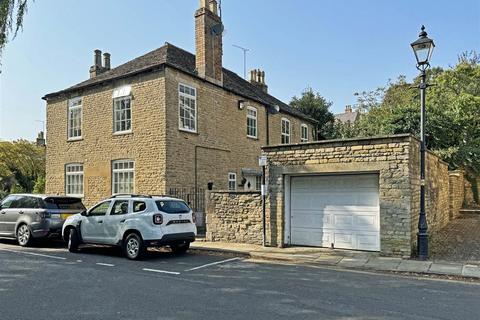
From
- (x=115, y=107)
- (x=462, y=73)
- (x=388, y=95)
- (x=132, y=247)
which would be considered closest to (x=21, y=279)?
(x=132, y=247)

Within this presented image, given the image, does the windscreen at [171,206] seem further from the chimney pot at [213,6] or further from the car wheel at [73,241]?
the chimney pot at [213,6]

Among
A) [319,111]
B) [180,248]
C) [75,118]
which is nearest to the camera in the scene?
[180,248]

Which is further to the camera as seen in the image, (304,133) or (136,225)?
(304,133)

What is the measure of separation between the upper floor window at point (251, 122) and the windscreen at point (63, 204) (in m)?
10.3

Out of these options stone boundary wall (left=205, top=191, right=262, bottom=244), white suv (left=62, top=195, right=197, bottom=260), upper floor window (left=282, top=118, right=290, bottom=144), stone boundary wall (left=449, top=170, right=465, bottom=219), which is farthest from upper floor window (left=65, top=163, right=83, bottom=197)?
stone boundary wall (left=449, top=170, right=465, bottom=219)

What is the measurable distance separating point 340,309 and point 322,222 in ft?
20.0

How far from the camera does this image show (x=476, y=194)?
84.9 feet

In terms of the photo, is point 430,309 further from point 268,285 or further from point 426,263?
point 426,263

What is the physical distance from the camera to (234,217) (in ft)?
43.2

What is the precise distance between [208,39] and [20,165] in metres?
26.0

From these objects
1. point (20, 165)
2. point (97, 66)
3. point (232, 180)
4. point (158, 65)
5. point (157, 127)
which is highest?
point (97, 66)

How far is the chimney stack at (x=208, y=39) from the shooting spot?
1822cm

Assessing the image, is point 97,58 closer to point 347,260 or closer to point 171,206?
point 171,206

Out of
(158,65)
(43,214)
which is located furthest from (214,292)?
(158,65)
